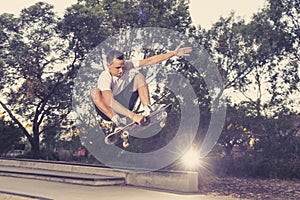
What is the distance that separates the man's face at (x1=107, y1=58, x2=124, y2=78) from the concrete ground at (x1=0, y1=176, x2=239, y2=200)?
16.8 feet

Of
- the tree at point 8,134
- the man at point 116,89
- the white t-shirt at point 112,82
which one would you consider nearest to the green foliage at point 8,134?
the tree at point 8,134

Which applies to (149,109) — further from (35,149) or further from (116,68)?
(35,149)

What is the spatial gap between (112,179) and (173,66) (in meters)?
14.6

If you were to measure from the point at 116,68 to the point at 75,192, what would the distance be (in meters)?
5.94

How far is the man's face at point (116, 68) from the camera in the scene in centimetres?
1792

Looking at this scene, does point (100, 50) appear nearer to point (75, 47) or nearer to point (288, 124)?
point (75, 47)

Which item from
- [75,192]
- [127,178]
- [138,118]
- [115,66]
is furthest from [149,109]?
[75,192]

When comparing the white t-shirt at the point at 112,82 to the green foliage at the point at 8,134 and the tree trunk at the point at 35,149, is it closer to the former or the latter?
the tree trunk at the point at 35,149

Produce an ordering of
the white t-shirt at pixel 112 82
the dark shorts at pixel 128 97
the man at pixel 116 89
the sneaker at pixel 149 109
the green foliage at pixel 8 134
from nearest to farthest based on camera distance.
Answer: the sneaker at pixel 149 109 → the man at pixel 116 89 → the white t-shirt at pixel 112 82 → the dark shorts at pixel 128 97 → the green foliage at pixel 8 134

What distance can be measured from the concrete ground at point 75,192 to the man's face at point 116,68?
16.8 feet

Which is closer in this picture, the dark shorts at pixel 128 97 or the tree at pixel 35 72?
the dark shorts at pixel 128 97

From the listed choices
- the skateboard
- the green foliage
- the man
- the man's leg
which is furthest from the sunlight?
the green foliage

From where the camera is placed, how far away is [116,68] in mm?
17953

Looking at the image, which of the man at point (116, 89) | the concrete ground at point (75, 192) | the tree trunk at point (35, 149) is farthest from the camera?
the tree trunk at point (35, 149)
